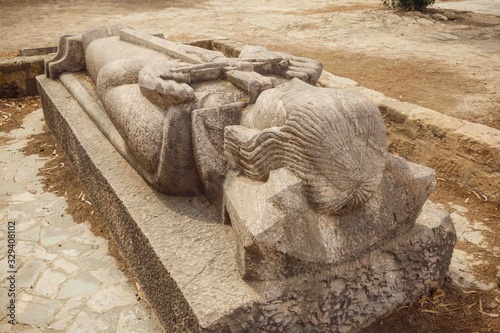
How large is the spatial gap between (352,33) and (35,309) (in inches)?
267

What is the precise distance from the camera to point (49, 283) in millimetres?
2525

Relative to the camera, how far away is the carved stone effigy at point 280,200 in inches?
69.1

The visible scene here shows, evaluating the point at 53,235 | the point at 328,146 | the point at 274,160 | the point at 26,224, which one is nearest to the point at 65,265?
the point at 53,235

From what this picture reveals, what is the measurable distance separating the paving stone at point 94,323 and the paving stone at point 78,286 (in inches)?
6.7

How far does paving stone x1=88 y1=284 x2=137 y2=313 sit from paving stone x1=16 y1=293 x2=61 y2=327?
0.18 metres

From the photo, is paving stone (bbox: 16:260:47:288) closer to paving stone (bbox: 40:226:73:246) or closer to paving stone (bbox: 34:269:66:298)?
paving stone (bbox: 34:269:66:298)

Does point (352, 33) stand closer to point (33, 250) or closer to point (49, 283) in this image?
point (33, 250)

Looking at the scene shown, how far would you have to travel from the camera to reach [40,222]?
3.05m

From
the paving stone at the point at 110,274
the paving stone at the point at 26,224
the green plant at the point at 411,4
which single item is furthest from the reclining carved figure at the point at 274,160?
the green plant at the point at 411,4

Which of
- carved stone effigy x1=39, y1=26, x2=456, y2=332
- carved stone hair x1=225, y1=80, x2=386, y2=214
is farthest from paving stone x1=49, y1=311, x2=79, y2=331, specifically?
carved stone hair x1=225, y1=80, x2=386, y2=214

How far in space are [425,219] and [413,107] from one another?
1.64 meters

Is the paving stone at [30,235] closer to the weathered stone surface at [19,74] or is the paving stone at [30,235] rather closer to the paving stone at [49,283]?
the paving stone at [49,283]

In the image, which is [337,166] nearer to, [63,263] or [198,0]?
[63,263]

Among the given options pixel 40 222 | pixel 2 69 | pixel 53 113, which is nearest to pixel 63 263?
pixel 40 222
